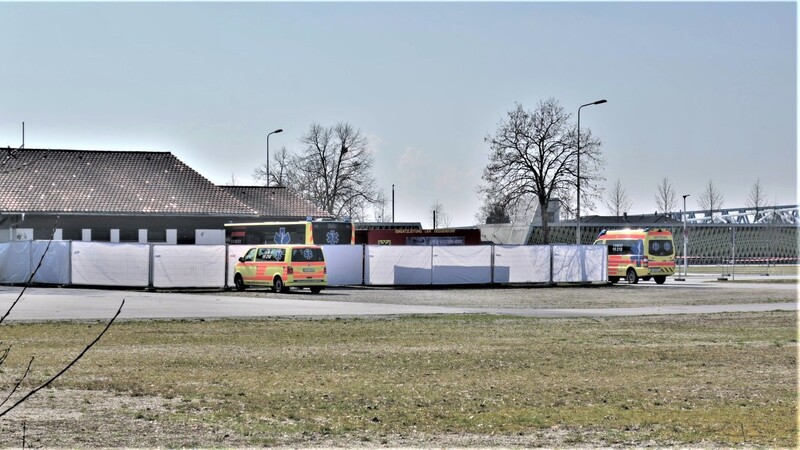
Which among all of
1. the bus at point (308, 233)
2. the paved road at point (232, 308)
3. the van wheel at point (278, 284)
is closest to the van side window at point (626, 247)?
the bus at point (308, 233)

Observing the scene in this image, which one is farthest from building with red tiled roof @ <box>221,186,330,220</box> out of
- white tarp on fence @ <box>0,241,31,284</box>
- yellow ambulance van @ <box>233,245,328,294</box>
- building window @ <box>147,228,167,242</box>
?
yellow ambulance van @ <box>233,245,328,294</box>

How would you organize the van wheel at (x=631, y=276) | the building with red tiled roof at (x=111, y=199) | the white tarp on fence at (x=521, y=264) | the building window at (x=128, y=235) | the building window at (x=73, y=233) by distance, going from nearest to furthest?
1. the white tarp on fence at (x=521, y=264)
2. the van wheel at (x=631, y=276)
3. the building with red tiled roof at (x=111, y=199)
4. the building window at (x=73, y=233)
5. the building window at (x=128, y=235)

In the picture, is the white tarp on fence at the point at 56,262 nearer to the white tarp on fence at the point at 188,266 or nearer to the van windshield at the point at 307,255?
the white tarp on fence at the point at 188,266

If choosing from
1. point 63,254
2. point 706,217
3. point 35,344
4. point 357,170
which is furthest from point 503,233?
point 35,344

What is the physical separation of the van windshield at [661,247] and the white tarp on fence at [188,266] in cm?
2086

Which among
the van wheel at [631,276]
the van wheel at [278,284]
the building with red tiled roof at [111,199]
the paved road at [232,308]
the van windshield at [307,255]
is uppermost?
the building with red tiled roof at [111,199]

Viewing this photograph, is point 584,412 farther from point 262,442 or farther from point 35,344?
point 35,344

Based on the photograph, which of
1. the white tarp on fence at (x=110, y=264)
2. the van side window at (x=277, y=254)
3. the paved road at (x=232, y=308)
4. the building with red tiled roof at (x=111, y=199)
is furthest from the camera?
the building with red tiled roof at (x=111, y=199)

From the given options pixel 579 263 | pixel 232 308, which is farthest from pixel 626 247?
pixel 232 308

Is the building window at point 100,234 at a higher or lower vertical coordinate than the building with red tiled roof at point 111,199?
lower

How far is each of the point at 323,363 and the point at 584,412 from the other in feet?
18.8

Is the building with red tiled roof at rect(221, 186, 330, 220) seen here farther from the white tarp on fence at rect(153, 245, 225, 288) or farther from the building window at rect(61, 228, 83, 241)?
the white tarp on fence at rect(153, 245, 225, 288)

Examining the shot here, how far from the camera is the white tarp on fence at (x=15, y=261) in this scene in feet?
151

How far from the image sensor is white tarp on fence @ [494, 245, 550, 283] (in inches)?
2000
